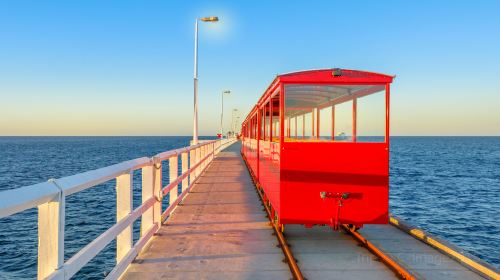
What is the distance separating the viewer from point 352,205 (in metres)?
6.24

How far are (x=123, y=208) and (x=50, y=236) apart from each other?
1957 mm

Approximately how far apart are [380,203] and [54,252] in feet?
15.8

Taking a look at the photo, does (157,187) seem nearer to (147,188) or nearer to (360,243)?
(147,188)

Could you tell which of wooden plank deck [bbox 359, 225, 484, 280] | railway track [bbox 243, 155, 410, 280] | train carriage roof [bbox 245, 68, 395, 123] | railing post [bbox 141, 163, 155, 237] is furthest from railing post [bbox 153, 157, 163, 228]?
wooden plank deck [bbox 359, 225, 484, 280]

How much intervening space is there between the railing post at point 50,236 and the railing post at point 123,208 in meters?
1.81

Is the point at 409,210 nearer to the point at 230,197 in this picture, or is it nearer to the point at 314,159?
the point at 230,197

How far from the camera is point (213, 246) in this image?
604 centimetres

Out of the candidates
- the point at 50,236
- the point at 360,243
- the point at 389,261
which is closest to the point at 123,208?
the point at 50,236

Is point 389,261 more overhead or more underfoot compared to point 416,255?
more overhead

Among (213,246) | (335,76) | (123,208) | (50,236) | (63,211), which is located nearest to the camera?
(50,236)

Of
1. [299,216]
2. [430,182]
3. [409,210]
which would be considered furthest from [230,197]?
[430,182]

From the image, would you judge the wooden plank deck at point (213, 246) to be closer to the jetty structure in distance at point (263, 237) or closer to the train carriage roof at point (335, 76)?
the jetty structure in distance at point (263, 237)

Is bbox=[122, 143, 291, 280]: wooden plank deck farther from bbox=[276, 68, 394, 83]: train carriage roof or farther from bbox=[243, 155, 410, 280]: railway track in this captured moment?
bbox=[276, 68, 394, 83]: train carriage roof

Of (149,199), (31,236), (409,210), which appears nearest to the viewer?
(149,199)
